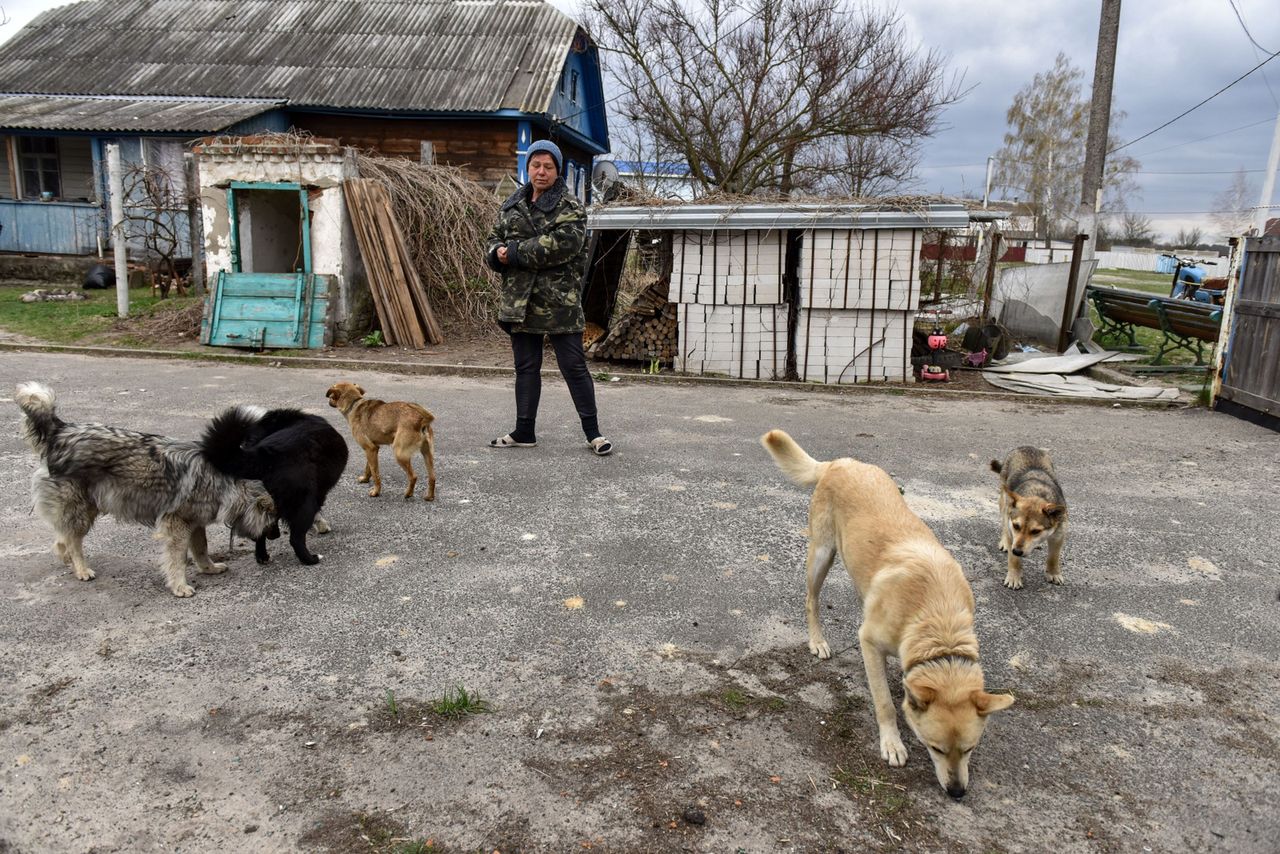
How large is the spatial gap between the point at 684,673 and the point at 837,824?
3.08 feet

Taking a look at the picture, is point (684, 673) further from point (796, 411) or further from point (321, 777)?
point (796, 411)

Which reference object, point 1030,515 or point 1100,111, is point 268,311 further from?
point 1100,111

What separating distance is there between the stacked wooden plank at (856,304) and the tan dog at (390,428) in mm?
6094

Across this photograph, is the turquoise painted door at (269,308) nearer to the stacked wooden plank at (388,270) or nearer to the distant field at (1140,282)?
the stacked wooden plank at (388,270)

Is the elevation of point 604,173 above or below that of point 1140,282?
above

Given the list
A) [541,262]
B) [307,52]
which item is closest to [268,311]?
[541,262]

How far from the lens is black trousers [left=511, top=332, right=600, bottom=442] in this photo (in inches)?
247

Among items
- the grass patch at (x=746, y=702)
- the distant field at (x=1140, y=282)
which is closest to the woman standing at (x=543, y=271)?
the grass patch at (x=746, y=702)

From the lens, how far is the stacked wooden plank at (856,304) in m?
9.80

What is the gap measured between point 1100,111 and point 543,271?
10.7 meters

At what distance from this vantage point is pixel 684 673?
3232 mm

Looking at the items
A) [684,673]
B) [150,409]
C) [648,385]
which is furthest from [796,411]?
[150,409]

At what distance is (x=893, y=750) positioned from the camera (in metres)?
2.71

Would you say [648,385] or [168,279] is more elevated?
[168,279]
